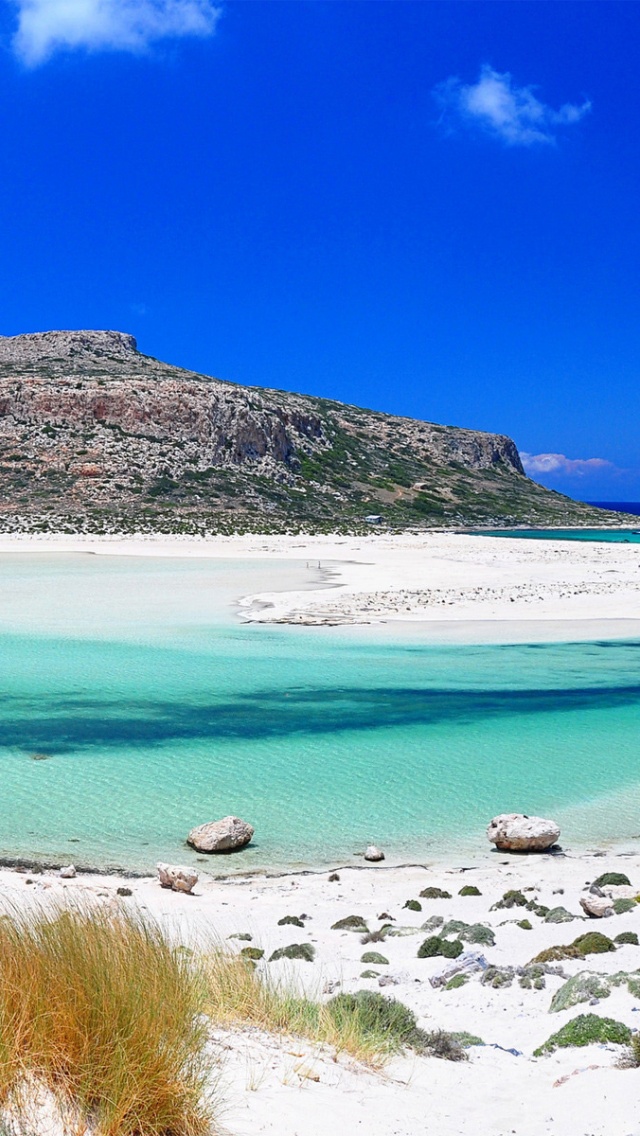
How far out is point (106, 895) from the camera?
750 cm

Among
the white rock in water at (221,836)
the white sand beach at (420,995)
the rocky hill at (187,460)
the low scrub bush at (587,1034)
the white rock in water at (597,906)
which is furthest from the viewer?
the rocky hill at (187,460)

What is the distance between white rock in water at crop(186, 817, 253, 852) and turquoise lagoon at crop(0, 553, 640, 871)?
17cm

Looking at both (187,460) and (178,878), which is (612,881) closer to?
(178,878)

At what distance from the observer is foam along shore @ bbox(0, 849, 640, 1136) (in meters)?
4.11

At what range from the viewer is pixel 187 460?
87312 millimetres

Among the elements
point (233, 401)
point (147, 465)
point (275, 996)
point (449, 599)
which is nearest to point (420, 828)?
point (275, 996)

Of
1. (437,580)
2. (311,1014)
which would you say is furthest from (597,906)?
(437,580)

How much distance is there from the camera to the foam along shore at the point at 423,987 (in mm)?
4105

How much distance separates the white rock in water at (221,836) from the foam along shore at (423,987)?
0.62 m

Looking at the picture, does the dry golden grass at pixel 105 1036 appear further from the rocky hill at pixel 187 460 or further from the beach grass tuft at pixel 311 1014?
the rocky hill at pixel 187 460

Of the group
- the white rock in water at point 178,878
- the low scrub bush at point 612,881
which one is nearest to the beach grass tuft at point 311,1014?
the white rock in water at point 178,878

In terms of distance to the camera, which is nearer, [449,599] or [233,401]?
[449,599]

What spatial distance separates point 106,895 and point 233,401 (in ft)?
296

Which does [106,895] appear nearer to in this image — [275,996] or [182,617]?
[275,996]
